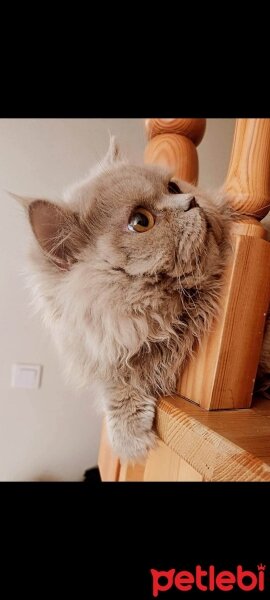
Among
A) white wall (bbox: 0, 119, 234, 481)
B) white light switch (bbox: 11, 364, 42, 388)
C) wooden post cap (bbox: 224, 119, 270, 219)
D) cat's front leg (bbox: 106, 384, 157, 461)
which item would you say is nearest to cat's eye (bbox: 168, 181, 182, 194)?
wooden post cap (bbox: 224, 119, 270, 219)

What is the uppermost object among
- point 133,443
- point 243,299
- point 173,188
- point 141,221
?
point 173,188

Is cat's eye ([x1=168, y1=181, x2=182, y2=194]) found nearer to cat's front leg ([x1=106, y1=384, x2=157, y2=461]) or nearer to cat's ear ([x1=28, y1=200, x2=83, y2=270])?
cat's ear ([x1=28, y1=200, x2=83, y2=270])

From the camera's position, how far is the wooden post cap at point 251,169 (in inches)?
20.7

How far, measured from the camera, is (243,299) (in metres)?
0.53

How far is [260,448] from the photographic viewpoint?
397 mm

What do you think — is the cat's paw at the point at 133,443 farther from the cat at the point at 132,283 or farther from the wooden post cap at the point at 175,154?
the wooden post cap at the point at 175,154

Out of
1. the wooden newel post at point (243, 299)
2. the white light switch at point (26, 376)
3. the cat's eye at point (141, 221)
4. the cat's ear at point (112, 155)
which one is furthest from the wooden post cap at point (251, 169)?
the white light switch at point (26, 376)

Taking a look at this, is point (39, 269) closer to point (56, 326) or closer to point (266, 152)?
point (56, 326)

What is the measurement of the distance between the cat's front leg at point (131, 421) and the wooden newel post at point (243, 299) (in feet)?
0.27

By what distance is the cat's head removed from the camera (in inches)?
22.4

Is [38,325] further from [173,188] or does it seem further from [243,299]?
[243,299]

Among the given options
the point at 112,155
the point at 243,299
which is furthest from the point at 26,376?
the point at 243,299

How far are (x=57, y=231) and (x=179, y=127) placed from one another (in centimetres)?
46
